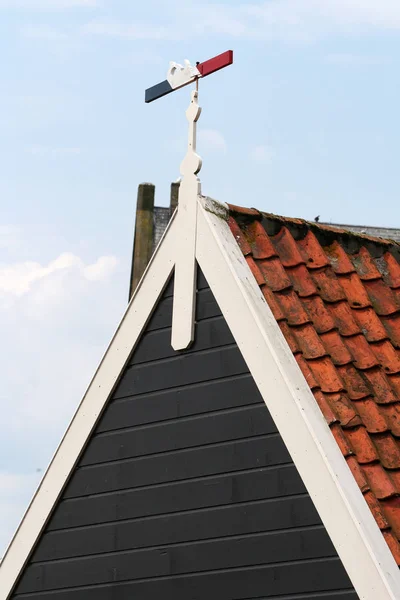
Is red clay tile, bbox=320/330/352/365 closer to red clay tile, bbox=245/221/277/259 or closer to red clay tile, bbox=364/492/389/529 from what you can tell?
red clay tile, bbox=245/221/277/259

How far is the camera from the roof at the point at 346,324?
22.2ft

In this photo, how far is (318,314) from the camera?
24.8ft

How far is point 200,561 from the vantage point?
7.30 metres

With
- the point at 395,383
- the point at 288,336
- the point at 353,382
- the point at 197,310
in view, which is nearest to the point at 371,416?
the point at 353,382

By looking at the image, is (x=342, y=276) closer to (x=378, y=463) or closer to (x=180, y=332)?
(x=180, y=332)

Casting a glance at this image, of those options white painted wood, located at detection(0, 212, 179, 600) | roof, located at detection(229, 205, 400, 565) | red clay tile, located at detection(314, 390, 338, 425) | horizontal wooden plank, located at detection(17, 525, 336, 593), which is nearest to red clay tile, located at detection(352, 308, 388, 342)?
roof, located at detection(229, 205, 400, 565)

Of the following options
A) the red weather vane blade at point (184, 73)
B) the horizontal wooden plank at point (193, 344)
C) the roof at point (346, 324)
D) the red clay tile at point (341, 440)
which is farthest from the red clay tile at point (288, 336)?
the red weather vane blade at point (184, 73)

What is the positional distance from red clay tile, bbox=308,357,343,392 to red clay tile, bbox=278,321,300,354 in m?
0.12

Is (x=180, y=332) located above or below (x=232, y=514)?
above

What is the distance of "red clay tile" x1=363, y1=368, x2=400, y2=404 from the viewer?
7.14m

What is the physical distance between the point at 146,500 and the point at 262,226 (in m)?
1.90

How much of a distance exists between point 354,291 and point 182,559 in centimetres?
203

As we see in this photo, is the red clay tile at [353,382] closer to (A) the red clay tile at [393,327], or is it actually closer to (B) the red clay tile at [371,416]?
(B) the red clay tile at [371,416]

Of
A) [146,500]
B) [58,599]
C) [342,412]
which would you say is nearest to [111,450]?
[146,500]
